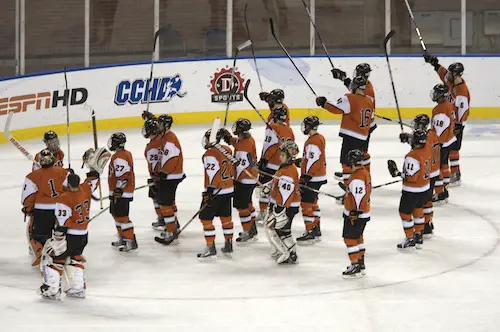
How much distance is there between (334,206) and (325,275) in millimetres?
2834

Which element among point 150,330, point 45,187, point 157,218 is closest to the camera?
point 150,330

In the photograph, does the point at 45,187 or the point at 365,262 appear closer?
the point at 45,187

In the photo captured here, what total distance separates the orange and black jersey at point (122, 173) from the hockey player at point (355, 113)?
2222 mm

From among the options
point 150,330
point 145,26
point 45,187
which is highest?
point 145,26

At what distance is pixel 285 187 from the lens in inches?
354

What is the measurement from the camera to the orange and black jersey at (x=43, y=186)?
335 inches

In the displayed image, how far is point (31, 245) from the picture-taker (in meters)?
9.09

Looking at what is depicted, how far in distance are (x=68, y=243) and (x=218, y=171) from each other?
5.72ft

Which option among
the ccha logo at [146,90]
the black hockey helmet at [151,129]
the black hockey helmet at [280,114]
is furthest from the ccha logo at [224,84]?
the black hockey helmet at [151,129]

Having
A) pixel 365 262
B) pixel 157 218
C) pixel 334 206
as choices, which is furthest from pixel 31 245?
pixel 334 206

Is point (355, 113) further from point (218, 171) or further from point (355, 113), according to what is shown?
point (218, 171)

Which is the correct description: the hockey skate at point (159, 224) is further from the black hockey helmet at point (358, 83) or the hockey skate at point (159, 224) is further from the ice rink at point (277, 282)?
the black hockey helmet at point (358, 83)

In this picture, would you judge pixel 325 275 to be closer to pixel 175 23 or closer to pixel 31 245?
pixel 31 245

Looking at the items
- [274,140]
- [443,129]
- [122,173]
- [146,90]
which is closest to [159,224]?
[122,173]
